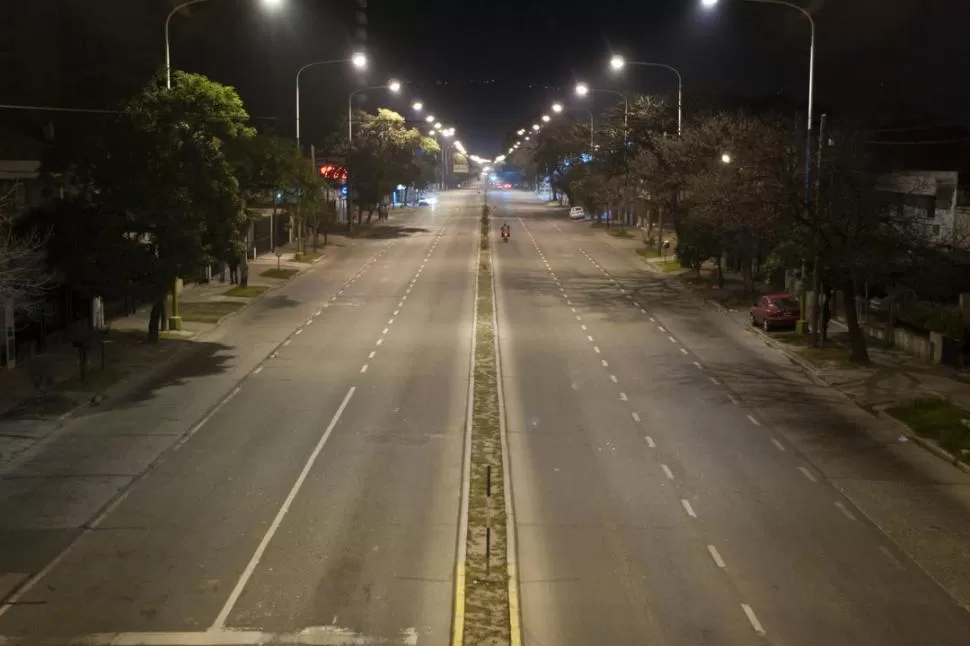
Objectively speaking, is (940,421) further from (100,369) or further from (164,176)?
(164,176)

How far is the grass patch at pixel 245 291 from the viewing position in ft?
168

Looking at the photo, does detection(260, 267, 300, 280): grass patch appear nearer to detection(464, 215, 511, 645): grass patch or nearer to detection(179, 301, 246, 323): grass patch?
detection(179, 301, 246, 323): grass patch

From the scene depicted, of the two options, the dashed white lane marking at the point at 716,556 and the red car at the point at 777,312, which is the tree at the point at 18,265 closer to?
the dashed white lane marking at the point at 716,556

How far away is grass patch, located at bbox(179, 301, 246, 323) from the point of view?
143 ft

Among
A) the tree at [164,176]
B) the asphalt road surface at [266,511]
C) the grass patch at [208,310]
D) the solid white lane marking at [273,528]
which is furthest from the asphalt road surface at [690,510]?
the grass patch at [208,310]

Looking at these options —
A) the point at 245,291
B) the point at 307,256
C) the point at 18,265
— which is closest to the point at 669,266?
the point at 307,256

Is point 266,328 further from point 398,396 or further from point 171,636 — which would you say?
point 171,636

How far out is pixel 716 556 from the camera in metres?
17.2

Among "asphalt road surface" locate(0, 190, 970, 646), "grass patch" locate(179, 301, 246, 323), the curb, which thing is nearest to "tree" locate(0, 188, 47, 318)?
"asphalt road surface" locate(0, 190, 970, 646)

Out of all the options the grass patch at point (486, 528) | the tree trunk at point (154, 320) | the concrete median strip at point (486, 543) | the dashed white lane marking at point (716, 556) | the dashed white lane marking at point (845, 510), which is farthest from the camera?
the tree trunk at point (154, 320)

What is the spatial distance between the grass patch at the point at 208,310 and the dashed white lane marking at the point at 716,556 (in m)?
29.4

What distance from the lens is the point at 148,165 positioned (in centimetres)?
3569

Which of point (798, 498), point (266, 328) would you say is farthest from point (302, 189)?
point (798, 498)

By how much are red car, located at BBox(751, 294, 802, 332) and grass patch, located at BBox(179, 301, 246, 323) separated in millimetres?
20701
